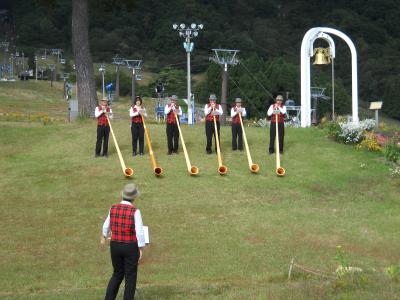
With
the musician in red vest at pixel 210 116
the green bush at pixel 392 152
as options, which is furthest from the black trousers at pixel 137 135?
the green bush at pixel 392 152

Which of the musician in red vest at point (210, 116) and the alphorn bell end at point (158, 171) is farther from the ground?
the musician in red vest at point (210, 116)

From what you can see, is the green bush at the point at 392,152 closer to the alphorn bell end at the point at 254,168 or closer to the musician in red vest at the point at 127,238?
the alphorn bell end at the point at 254,168

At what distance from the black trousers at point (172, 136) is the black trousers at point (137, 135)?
2.58 feet

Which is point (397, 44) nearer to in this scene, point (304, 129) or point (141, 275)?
point (304, 129)

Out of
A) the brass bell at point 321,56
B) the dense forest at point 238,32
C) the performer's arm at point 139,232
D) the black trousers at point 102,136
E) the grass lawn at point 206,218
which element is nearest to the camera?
the performer's arm at point 139,232

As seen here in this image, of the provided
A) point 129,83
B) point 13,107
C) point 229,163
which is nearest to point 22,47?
point 129,83

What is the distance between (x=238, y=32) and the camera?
112 metres

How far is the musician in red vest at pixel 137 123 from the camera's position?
2135cm

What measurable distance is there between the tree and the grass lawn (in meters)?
3.93

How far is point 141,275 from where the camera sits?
12531 millimetres

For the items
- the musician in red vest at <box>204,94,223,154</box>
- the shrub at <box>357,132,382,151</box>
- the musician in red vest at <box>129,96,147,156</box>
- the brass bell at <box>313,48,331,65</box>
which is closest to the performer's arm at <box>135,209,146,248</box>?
the musician in red vest at <box>129,96,147,156</box>

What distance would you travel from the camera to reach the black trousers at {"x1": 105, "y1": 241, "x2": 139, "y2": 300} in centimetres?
945

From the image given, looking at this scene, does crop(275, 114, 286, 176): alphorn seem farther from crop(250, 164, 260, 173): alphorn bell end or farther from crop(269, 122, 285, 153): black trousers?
crop(250, 164, 260, 173): alphorn bell end

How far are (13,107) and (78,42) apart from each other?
28.2m
